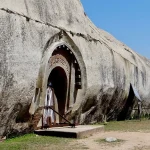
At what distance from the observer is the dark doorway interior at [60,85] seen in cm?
1195

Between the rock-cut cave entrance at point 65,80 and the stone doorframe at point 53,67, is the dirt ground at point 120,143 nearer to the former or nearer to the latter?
the stone doorframe at point 53,67

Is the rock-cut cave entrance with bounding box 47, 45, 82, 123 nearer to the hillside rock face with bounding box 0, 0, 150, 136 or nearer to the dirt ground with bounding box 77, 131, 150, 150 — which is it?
the hillside rock face with bounding box 0, 0, 150, 136

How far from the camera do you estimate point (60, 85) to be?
12109mm

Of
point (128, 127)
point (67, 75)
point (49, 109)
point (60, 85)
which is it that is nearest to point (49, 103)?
point (49, 109)

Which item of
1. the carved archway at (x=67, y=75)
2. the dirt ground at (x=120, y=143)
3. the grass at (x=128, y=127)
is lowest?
the dirt ground at (x=120, y=143)

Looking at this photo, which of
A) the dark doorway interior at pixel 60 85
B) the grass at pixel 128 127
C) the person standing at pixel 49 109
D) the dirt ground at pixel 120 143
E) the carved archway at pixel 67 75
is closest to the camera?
the dirt ground at pixel 120 143

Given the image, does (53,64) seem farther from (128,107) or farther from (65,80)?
(128,107)

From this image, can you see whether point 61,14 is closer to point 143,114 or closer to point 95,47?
point 95,47

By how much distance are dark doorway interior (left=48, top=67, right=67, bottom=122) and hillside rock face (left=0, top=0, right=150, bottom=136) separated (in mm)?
125

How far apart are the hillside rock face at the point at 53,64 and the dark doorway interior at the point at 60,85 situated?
12 cm

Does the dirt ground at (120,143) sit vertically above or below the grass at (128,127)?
below

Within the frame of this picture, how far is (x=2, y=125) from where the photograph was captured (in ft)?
29.0

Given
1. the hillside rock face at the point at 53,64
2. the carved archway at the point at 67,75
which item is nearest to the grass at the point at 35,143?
the hillside rock face at the point at 53,64

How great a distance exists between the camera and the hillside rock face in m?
8.81
